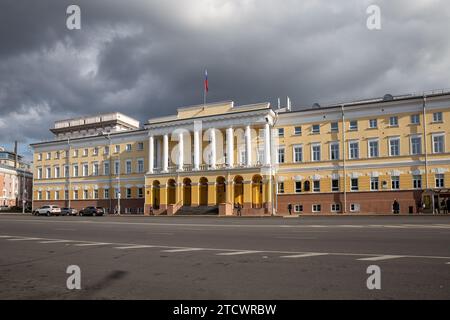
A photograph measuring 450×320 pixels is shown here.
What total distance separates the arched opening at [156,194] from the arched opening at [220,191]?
9.35 m

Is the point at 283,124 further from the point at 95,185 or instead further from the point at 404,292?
the point at 404,292

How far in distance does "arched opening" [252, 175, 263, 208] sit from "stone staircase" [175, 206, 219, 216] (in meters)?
5.19

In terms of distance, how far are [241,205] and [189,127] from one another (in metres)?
14.0

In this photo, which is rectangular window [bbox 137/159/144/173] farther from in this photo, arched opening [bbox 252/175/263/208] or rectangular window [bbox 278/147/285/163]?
rectangular window [bbox 278/147/285/163]

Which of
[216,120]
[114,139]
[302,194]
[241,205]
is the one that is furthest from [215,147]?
[114,139]

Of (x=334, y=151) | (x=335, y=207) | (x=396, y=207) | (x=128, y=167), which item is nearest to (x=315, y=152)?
(x=334, y=151)

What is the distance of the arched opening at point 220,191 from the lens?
56509 millimetres

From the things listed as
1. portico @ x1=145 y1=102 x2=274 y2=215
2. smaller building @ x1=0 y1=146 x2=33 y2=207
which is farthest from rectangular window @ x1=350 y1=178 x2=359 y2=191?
smaller building @ x1=0 y1=146 x2=33 y2=207

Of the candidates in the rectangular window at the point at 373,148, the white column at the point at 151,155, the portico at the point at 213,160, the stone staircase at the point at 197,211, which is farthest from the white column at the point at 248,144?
the white column at the point at 151,155

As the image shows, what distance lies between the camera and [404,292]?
287 inches

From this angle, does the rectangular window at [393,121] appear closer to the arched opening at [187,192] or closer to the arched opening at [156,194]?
the arched opening at [187,192]

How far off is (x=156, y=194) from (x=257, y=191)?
1583cm

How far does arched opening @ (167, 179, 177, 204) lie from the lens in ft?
198

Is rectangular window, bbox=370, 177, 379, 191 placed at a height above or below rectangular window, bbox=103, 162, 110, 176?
below
